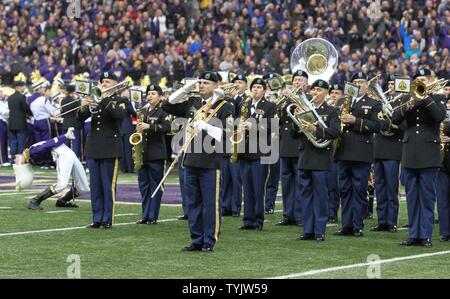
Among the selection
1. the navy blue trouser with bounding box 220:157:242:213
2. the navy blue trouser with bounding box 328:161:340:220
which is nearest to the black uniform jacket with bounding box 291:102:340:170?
the navy blue trouser with bounding box 328:161:340:220

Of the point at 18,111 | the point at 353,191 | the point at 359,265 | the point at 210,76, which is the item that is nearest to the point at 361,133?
the point at 353,191

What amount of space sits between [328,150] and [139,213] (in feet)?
12.6

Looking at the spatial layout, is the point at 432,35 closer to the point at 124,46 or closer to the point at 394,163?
the point at 124,46

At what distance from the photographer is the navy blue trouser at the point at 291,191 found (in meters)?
14.8

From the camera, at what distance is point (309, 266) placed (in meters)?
10.9

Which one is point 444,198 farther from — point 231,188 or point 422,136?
point 231,188

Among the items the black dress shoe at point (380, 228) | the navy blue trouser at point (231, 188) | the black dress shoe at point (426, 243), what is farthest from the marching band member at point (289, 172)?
the black dress shoe at point (426, 243)

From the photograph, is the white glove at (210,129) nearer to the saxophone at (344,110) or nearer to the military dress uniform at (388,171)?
the saxophone at (344,110)

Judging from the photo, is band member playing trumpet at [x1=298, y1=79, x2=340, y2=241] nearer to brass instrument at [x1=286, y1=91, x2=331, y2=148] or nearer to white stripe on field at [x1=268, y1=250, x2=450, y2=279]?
brass instrument at [x1=286, y1=91, x2=331, y2=148]

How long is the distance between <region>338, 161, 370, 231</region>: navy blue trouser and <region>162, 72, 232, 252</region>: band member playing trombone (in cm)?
230

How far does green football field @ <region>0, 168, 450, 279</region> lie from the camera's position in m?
10.4
